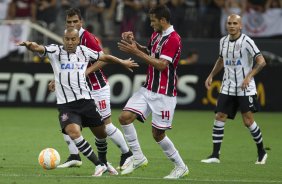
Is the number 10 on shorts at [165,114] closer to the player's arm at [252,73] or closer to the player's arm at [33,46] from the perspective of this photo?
the player's arm at [33,46]

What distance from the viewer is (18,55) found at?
24.6 m

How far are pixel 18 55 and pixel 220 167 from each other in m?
13.4

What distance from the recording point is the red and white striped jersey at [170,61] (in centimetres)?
1082

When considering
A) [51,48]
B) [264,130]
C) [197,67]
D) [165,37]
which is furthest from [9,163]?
[197,67]

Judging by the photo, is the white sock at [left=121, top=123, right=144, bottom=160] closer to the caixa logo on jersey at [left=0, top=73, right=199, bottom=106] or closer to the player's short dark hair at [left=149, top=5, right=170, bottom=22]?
the player's short dark hair at [left=149, top=5, right=170, bottom=22]

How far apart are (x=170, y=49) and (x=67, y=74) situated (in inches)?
52.3

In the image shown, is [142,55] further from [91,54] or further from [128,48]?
[91,54]

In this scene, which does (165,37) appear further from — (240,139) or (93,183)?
(240,139)

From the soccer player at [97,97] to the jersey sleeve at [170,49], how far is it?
107 cm

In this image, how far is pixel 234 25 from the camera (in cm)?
1302

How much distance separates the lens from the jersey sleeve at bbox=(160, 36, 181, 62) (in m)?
10.8

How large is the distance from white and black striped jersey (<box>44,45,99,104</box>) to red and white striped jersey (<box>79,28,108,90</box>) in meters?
0.88

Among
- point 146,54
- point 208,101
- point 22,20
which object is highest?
point 146,54

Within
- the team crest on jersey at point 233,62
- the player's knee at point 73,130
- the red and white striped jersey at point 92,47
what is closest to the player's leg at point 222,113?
the team crest on jersey at point 233,62
